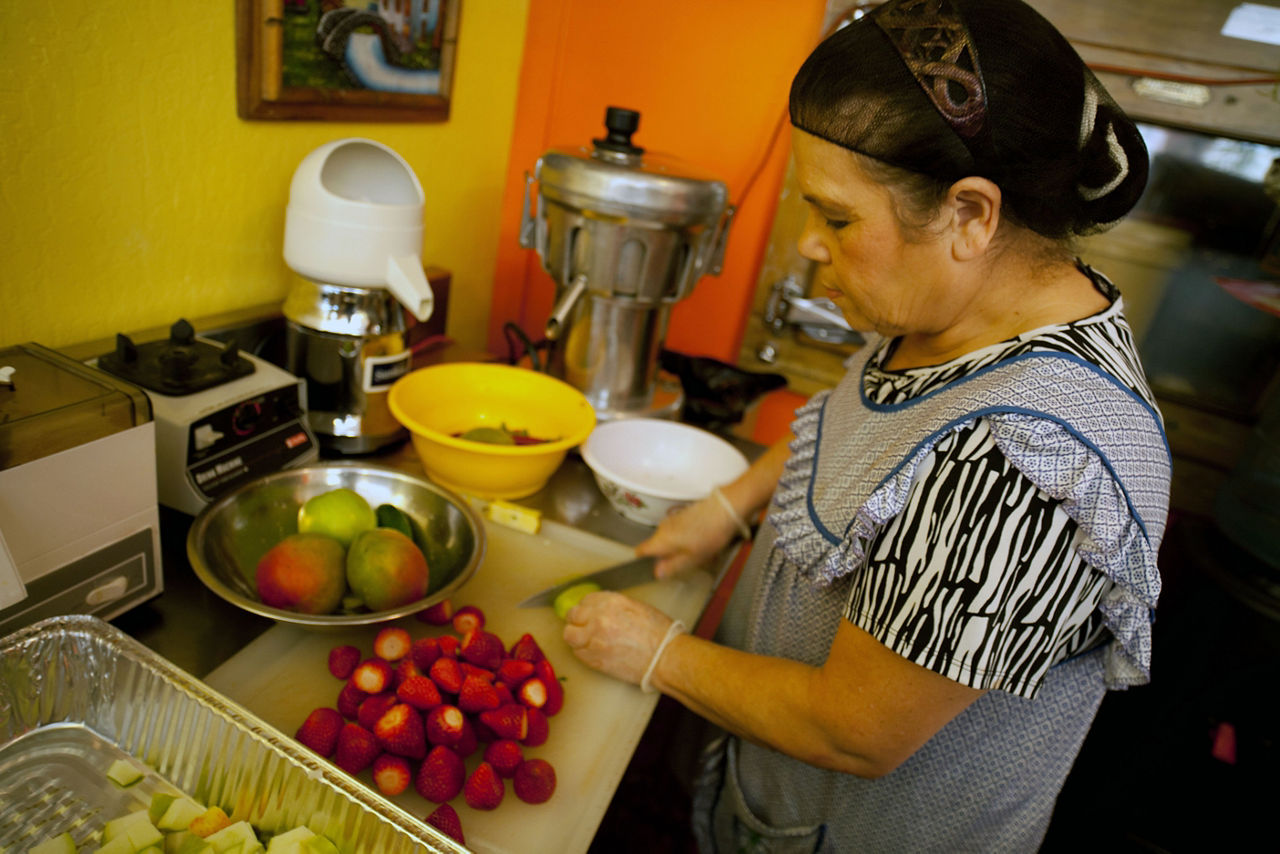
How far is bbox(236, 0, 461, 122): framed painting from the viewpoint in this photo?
116cm

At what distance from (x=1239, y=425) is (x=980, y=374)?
1.57m

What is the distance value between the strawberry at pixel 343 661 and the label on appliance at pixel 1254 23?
1.96 metres

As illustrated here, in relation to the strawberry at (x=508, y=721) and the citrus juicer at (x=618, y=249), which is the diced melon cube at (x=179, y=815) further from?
the citrus juicer at (x=618, y=249)

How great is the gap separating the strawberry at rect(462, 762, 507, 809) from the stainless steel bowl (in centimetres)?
19

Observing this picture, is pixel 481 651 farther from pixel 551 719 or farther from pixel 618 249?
pixel 618 249

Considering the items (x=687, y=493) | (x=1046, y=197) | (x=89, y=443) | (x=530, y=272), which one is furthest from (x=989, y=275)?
(x=530, y=272)

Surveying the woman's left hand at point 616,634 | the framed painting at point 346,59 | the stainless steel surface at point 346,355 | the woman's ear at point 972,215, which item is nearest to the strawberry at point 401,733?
the woman's left hand at point 616,634

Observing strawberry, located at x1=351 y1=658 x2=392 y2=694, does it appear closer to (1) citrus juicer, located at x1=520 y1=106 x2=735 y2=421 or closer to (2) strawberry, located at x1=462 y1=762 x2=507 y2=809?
(2) strawberry, located at x1=462 y1=762 x2=507 y2=809

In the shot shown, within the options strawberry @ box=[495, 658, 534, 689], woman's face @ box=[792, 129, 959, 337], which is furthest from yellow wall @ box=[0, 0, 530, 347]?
woman's face @ box=[792, 129, 959, 337]

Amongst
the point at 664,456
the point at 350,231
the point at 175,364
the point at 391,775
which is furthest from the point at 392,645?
the point at 664,456

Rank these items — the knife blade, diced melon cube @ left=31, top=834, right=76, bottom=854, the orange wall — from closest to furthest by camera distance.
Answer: diced melon cube @ left=31, top=834, right=76, bottom=854, the knife blade, the orange wall

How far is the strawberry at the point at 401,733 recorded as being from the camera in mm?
769

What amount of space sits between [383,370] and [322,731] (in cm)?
60

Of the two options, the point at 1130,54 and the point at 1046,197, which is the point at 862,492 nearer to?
the point at 1046,197
